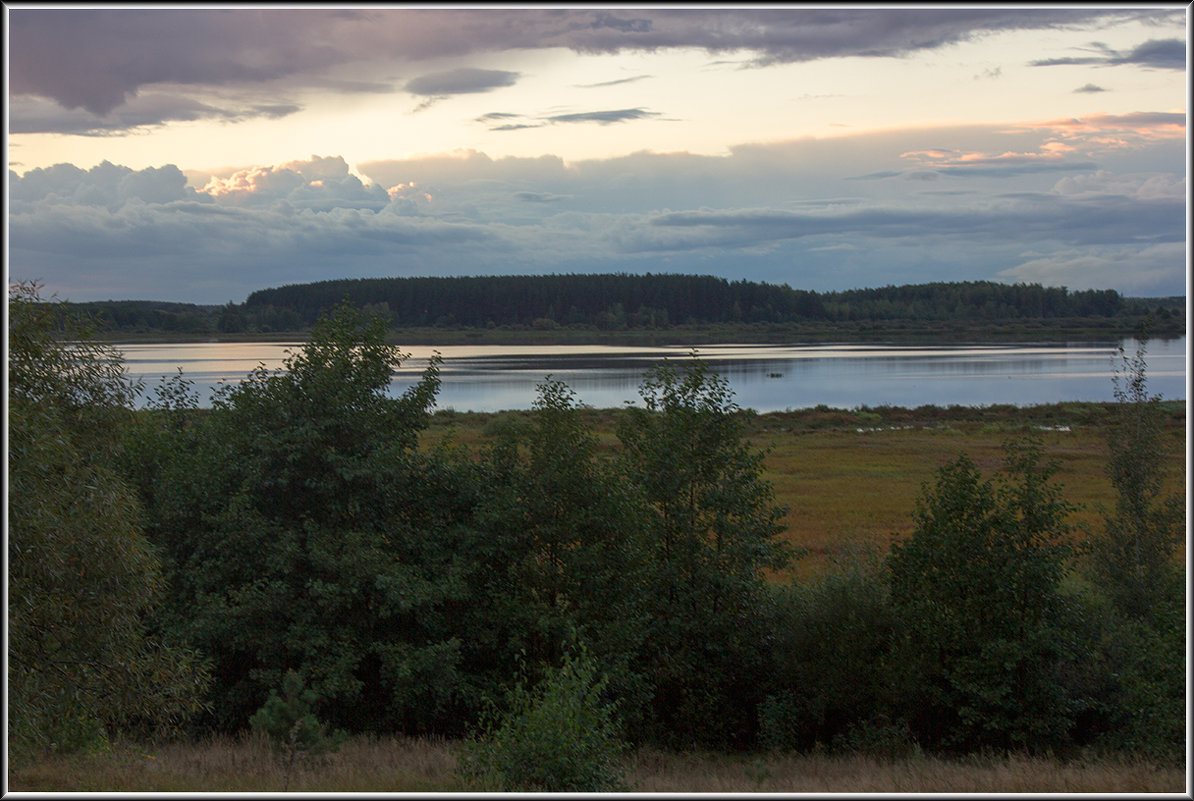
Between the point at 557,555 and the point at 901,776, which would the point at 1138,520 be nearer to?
the point at 901,776

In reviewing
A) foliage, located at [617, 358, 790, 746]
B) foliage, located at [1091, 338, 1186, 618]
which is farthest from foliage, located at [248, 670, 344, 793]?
foliage, located at [1091, 338, 1186, 618]

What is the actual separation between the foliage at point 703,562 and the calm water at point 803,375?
49472 mm

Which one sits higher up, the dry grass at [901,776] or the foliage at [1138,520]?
the foliage at [1138,520]

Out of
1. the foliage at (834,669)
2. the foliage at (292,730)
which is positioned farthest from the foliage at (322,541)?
the foliage at (834,669)

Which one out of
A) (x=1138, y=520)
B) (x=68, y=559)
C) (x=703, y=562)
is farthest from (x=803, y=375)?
(x=68, y=559)

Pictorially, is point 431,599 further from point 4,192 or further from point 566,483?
point 4,192

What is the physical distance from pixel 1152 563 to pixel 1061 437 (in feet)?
177

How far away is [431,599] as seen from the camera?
19438mm

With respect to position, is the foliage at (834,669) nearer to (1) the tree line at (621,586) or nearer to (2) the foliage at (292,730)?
(1) the tree line at (621,586)

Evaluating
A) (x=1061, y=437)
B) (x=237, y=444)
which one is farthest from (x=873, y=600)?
(x=1061, y=437)

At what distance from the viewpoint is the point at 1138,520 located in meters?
23.5

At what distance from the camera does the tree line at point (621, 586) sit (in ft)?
63.6

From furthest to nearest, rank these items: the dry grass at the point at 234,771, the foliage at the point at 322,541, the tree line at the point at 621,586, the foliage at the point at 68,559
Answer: the tree line at the point at 621,586
the foliage at the point at 322,541
the dry grass at the point at 234,771
the foliage at the point at 68,559

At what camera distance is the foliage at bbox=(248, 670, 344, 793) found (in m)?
14.3
